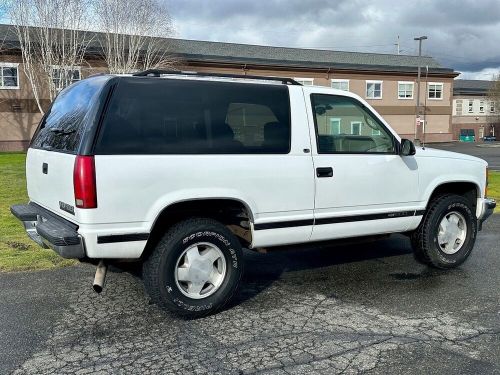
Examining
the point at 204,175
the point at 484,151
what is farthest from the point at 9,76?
the point at 484,151

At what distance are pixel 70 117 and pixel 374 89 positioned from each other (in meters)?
48.3

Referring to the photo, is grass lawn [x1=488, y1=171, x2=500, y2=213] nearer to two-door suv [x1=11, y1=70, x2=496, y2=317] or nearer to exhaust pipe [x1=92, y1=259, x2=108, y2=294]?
two-door suv [x1=11, y1=70, x2=496, y2=317]

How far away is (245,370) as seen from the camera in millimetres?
3301

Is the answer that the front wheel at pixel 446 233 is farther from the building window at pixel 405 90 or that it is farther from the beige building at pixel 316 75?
the building window at pixel 405 90

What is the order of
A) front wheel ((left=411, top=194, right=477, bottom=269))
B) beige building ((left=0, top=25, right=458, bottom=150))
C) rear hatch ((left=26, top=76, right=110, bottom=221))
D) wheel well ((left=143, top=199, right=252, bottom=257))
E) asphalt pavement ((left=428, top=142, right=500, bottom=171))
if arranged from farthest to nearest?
beige building ((left=0, top=25, right=458, bottom=150)) → asphalt pavement ((left=428, top=142, right=500, bottom=171)) → front wheel ((left=411, top=194, right=477, bottom=269)) → wheel well ((left=143, top=199, right=252, bottom=257)) → rear hatch ((left=26, top=76, right=110, bottom=221))

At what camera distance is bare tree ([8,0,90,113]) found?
28406mm

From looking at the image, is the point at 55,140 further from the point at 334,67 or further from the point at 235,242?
the point at 334,67

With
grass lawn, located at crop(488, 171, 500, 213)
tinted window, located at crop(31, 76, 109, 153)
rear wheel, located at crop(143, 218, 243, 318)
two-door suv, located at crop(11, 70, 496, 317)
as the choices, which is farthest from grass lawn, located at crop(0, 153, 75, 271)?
grass lawn, located at crop(488, 171, 500, 213)

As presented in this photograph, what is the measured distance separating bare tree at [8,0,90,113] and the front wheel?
1089 inches

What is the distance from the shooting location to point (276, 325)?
4.07 metres

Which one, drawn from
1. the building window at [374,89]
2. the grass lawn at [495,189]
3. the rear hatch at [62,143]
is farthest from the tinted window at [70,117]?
the building window at [374,89]

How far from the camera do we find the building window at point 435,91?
2061 inches

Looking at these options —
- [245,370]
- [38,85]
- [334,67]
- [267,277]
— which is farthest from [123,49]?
[245,370]

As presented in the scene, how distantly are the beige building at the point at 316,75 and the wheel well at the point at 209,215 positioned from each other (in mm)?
30314
